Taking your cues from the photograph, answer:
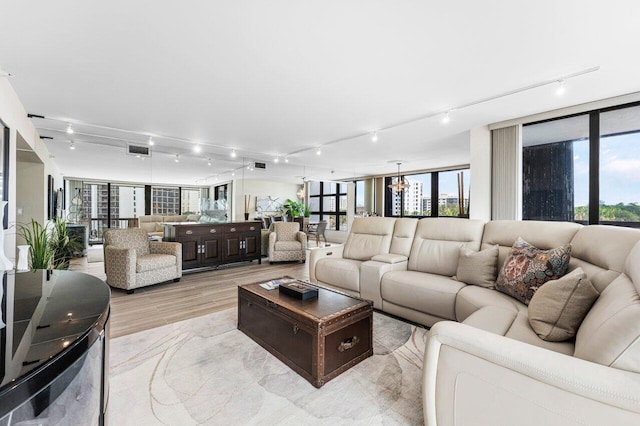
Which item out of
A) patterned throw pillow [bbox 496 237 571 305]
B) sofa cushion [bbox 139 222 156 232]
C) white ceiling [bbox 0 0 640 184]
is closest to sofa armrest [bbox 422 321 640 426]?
patterned throw pillow [bbox 496 237 571 305]

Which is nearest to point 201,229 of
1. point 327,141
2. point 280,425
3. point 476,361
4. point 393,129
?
point 327,141

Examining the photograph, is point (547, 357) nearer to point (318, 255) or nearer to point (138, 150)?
point (318, 255)

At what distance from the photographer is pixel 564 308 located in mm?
1463

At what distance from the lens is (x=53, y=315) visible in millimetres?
934

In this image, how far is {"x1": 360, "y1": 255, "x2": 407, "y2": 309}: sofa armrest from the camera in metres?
2.97

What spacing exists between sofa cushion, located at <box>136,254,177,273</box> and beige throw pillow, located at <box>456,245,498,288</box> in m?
3.84

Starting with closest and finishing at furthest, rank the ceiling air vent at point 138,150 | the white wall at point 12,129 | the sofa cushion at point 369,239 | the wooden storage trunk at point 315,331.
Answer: the wooden storage trunk at point 315,331 < the white wall at point 12,129 < the sofa cushion at point 369,239 < the ceiling air vent at point 138,150

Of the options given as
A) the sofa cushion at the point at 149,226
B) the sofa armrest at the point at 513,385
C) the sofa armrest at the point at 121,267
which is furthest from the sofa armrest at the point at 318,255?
the sofa cushion at the point at 149,226

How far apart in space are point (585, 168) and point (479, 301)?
310cm

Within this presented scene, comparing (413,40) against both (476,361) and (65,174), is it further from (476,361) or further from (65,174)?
(65,174)

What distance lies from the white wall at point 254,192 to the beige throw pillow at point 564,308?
5737 millimetres

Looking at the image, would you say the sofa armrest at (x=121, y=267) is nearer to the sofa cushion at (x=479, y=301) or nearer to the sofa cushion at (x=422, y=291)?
the sofa cushion at (x=422, y=291)

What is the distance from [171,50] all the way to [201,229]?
11.0ft

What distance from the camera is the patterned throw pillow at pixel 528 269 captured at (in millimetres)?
1976
